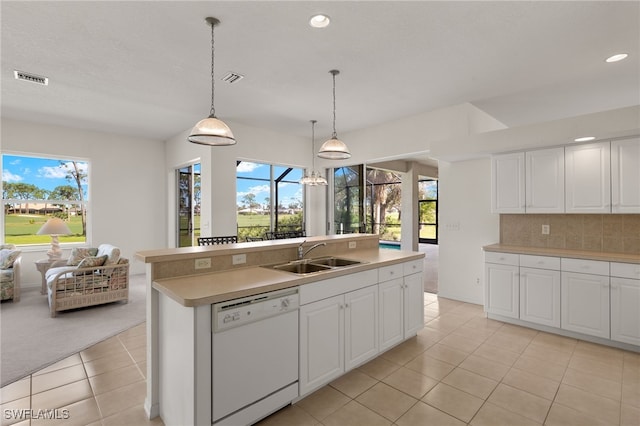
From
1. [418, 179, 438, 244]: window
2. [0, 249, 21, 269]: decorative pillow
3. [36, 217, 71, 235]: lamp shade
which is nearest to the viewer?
Answer: [0, 249, 21, 269]: decorative pillow

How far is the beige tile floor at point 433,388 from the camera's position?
2.12m

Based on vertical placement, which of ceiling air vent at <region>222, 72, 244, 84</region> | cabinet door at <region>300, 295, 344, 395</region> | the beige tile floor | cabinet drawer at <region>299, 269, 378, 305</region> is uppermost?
ceiling air vent at <region>222, 72, 244, 84</region>

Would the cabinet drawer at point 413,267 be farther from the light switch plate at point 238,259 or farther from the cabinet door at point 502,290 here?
the light switch plate at point 238,259

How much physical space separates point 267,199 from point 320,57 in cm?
363

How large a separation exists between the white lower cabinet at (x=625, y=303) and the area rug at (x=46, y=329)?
539 cm

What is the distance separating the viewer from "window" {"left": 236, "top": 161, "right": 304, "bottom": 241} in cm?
612

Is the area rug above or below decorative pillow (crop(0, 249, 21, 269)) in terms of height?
below

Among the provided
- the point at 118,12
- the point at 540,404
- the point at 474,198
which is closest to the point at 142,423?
the point at 540,404

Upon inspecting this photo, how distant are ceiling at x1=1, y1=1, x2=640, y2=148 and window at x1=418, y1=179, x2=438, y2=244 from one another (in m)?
7.95

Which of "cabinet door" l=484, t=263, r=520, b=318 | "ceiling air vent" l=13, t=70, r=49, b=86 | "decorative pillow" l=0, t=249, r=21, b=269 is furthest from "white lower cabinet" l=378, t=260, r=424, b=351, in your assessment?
"decorative pillow" l=0, t=249, r=21, b=269

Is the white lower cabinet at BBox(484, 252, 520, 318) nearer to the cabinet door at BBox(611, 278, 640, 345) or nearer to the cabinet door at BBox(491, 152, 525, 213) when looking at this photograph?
the cabinet door at BBox(491, 152, 525, 213)

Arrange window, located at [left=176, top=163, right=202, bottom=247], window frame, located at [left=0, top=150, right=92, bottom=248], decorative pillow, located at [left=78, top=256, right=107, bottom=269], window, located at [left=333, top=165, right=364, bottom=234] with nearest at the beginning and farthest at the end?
decorative pillow, located at [left=78, top=256, right=107, bottom=269], window frame, located at [left=0, top=150, right=92, bottom=248], window, located at [left=333, top=165, right=364, bottom=234], window, located at [left=176, top=163, right=202, bottom=247]

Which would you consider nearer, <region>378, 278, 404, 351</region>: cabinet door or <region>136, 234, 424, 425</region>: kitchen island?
<region>136, 234, 424, 425</region>: kitchen island

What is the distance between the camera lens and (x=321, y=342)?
236cm
